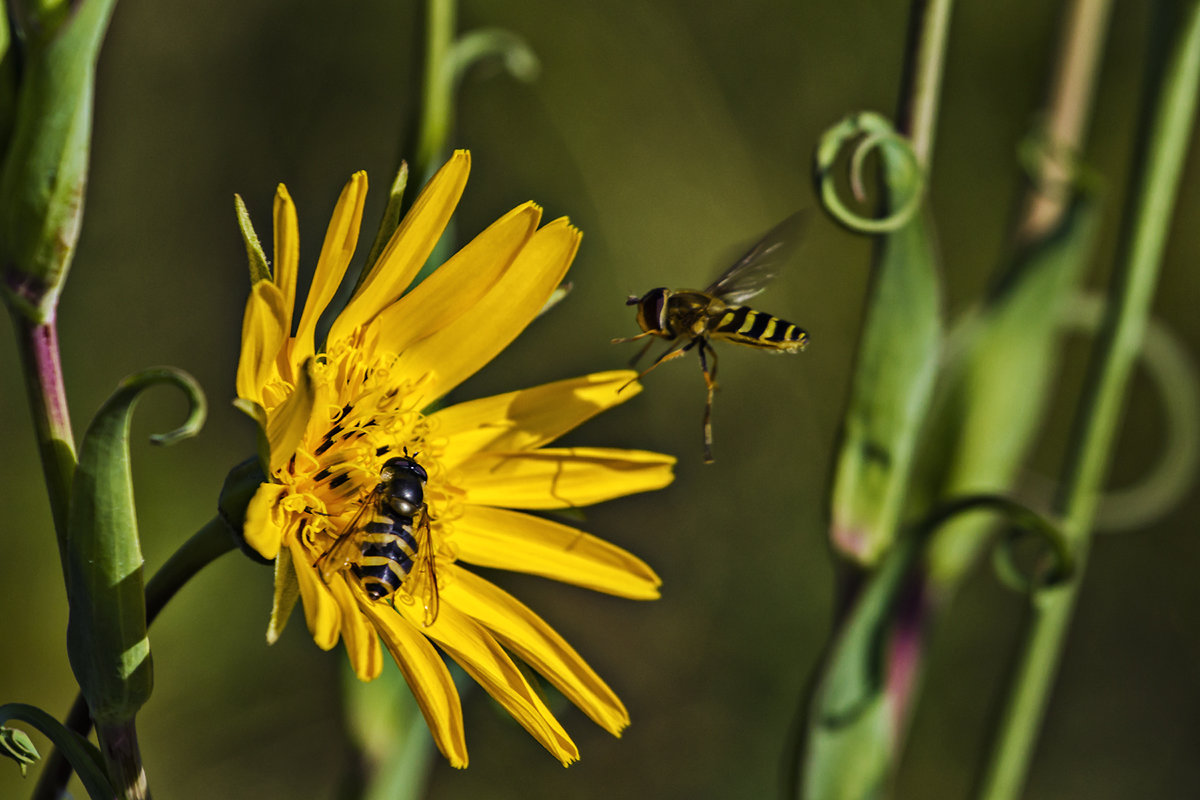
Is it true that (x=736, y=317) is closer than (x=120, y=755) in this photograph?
No

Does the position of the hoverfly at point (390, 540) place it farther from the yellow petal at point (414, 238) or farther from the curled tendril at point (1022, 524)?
the curled tendril at point (1022, 524)

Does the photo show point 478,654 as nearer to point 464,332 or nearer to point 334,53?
point 464,332

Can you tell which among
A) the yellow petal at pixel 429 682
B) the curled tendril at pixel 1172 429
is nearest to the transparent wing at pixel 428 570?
the yellow petal at pixel 429 682

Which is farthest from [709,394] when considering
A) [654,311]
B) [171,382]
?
[171,382]

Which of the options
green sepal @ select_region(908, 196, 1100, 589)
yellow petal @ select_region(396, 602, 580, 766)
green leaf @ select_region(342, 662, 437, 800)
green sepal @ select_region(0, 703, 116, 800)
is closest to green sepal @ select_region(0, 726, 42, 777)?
green sepal @ select_region(0, 703, 116, 800)

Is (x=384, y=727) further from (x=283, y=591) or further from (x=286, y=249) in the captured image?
(x=286, y=249)
